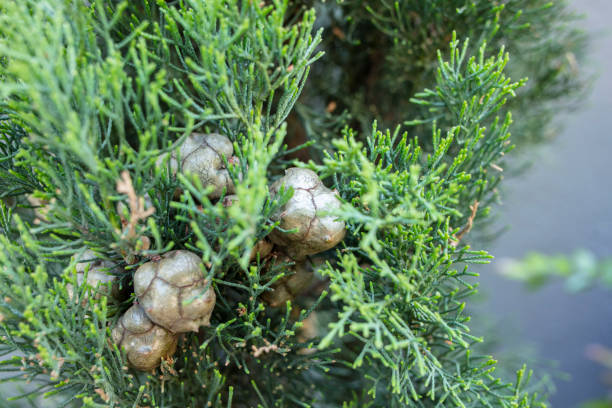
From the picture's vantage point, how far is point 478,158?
0.68 m

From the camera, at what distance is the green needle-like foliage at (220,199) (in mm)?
451

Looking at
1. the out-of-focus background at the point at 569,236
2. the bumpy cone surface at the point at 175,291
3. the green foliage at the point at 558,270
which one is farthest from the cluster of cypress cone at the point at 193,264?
the out-of-focus background at the point at 569,236

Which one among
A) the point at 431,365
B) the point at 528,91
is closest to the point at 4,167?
the point at 431,365

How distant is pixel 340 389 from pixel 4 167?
0.68 m

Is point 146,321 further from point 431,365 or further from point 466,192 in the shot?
point 466,192

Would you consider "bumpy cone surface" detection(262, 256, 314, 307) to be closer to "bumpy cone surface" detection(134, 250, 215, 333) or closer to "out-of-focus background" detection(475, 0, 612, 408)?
"bumpy cone surface" detection(134, 250, 215, 333)

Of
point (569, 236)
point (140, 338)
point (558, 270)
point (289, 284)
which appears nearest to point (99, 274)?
point (140, 338)

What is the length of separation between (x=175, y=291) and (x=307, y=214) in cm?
17

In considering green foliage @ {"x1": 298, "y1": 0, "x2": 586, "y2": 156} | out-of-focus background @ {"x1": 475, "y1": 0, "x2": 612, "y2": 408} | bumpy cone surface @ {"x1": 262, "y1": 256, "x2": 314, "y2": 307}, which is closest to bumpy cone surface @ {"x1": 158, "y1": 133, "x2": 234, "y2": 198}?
bumpy cone surface @ {"x1": 262, "y1": 256, "x2": 314, "y2": 307}

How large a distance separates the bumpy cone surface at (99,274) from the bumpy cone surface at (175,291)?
0.24 ft

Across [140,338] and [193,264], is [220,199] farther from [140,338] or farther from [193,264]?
[140,338]

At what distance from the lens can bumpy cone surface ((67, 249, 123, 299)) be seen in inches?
21.0

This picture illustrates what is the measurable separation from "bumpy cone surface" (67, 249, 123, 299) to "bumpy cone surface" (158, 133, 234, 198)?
0.47ft

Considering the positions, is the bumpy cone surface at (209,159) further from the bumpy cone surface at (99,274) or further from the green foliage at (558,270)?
the green foliage at (558,270)
